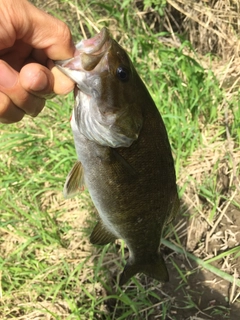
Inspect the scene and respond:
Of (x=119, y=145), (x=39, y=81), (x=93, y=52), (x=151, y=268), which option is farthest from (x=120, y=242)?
(x=93, y=52)

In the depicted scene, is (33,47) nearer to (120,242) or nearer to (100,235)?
(100,235)

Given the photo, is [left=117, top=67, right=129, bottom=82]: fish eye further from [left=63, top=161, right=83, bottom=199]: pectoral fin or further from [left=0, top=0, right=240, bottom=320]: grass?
[left=0, top=0, right=240, bottom=320]: grass

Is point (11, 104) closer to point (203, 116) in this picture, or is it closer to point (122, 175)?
point (122, 175)

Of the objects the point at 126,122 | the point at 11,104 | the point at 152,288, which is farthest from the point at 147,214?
the point at 152,288

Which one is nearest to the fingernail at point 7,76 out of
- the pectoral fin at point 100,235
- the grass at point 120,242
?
the pectoral fin at point 100,235

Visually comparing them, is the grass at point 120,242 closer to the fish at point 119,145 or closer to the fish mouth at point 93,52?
the fish at point 119,145

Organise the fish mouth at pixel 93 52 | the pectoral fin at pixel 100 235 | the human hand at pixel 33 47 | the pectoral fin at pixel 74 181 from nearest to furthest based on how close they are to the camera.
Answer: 1. the fish mouth at pixel 93 52
2. the human hand at pixel 33 47
3. the pectoral fin at pixel 74 181
4. the pectoral fin at pixel 100 235

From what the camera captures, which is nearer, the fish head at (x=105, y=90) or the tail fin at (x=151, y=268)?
the fish head at (x=105, y=90)

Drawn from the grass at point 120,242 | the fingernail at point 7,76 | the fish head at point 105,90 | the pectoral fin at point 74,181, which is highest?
the fingernail at point 7,76
